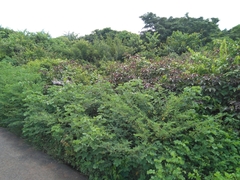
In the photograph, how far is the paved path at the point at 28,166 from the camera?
2898mm

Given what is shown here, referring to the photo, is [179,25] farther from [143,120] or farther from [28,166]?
[28,166]

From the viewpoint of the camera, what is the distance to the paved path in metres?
2.90

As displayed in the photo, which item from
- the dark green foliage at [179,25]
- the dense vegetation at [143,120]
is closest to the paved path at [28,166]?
the dense vegetation at [143,120]

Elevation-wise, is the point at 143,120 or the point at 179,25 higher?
the point at 179,25

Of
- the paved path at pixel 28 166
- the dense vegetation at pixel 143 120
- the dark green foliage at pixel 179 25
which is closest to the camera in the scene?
the dense vegetation at pixel 143 120

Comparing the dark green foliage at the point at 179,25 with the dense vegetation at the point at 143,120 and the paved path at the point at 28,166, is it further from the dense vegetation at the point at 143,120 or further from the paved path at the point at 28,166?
the paved path at the point at 28,166

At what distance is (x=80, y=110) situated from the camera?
3.10 meters

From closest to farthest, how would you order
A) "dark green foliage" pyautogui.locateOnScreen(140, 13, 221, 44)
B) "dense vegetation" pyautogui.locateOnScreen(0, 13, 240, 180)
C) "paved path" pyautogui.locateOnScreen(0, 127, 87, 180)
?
"dense vegetation" pyautogui.locateOnScreen(0, 13, 240, 180) < "paved path" pyautogui.locateOnScreen(0, 127, 87, 180) < "dark green foliage" pyautogui.locateOnScreen(140, 13, 221, 44)

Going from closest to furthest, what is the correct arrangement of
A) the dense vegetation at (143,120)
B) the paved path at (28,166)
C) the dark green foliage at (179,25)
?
the dense vegetation at (143,120) < the paved path at (28,166) < the dark green foliage at (179,25)

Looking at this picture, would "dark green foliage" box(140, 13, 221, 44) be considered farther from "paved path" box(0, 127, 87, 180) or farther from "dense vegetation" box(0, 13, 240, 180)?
"paved path" box(0, 127, 87, 180)

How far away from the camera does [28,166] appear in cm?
315

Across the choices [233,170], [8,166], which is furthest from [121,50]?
Result: [233,170]

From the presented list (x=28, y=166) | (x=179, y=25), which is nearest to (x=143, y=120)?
(x=28, y=166)

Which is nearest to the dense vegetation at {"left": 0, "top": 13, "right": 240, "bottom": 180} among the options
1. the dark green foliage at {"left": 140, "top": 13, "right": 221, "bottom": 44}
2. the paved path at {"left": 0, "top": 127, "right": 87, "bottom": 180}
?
the paved path at {"left": 0, "top": 127, "right": 87, "bottom": 180}
